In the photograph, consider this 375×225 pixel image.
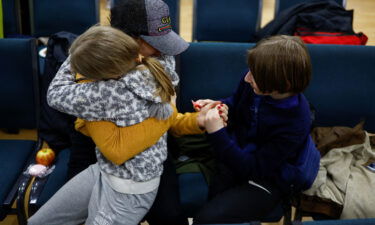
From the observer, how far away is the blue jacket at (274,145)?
4.50 feet

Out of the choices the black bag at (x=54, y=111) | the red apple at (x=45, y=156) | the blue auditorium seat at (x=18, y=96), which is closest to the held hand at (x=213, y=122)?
the black bag at (x=54, y=111)

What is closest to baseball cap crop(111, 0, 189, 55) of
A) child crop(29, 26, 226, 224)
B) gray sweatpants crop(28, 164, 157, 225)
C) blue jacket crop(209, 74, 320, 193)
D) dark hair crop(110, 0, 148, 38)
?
dark hair crop(110, 0, 148, 38)

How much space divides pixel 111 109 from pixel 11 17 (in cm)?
205

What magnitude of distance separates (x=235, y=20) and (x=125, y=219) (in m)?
2.18

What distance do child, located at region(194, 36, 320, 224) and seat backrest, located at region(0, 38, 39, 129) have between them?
885 millimetres

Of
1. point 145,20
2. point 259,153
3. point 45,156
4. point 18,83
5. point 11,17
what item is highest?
point 145,20

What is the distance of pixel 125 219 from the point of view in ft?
4.38

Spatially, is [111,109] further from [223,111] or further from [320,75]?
[320,75]

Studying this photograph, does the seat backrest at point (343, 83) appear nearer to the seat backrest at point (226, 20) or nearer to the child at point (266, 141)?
the child at point (266, 141)

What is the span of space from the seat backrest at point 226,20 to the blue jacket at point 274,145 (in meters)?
1.61

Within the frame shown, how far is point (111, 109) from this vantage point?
1.24 m

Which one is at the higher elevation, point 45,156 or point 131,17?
point 131,17


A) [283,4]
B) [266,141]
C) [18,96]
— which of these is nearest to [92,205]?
[266,141]

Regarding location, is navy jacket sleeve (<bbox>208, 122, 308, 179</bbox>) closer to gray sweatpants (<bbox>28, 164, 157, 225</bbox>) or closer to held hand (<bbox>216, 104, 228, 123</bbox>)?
held hand (<bbox>216, 104, 228, 123</bbox>)
